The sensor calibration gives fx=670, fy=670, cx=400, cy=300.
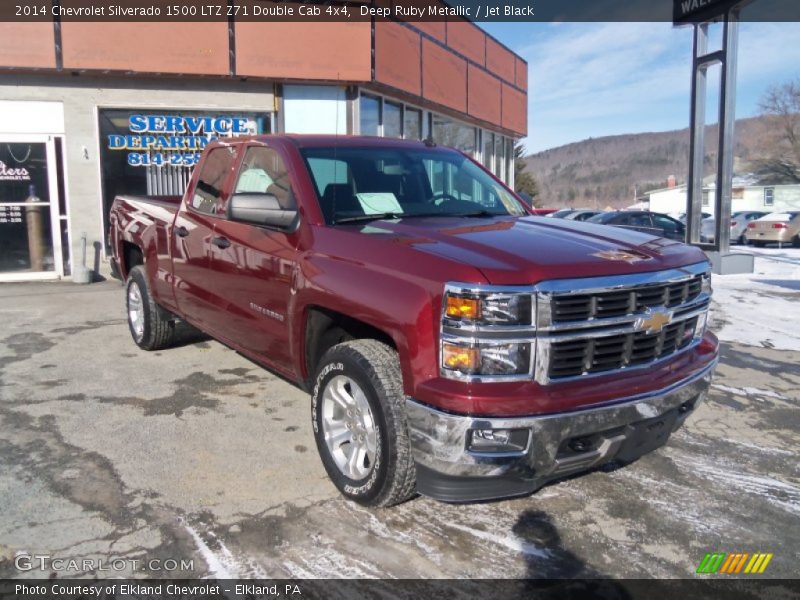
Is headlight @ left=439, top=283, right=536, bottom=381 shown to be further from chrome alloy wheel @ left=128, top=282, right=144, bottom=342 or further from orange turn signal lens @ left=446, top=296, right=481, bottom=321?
chrome alloy wheel @ left=128, top=282, right=144, bottom=342

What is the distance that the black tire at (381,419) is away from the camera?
3053mm

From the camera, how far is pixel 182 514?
3.37 metres

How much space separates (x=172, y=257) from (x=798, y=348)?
6.27 metres

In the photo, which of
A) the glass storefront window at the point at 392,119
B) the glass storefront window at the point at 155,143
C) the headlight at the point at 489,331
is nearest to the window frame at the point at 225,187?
the headlight at the point at 489,331

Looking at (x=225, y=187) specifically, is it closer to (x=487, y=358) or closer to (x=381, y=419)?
(x=381, y=419)

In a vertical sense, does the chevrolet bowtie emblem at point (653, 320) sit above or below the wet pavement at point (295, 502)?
above

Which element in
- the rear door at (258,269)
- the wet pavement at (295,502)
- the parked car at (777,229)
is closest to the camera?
the wet pavement at (295,502)

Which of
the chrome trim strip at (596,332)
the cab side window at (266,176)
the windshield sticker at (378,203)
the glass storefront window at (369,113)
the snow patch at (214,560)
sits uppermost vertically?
the glass storefront window at (369,113)

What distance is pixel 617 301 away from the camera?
303cm

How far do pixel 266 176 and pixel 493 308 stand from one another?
224 cm

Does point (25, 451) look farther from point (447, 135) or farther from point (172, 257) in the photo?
point (447, 135)

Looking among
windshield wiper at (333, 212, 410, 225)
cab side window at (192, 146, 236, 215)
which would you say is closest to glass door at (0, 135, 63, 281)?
cab side window at (192, 146, 236, 215)

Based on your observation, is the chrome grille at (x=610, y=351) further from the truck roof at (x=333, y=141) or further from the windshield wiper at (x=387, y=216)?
the truck roof at (x=333, y=141)

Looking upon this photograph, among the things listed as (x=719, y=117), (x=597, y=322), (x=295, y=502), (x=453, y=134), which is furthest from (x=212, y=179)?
(x=453, y=134)
